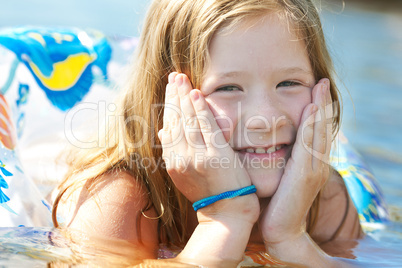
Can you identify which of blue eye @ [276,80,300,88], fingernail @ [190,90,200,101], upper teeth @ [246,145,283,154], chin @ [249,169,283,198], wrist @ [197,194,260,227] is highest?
blue eye @ [276,80,300,88]

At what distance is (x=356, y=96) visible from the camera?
22.6ft

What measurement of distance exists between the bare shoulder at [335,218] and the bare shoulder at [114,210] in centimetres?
89

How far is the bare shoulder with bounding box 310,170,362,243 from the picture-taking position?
9.39 ft

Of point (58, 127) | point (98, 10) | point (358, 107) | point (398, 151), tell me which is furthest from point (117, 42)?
point (98, 10)

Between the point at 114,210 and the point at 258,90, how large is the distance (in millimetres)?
775

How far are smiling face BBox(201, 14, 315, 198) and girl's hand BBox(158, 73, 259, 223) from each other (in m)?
0.06

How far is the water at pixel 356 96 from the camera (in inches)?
86.2

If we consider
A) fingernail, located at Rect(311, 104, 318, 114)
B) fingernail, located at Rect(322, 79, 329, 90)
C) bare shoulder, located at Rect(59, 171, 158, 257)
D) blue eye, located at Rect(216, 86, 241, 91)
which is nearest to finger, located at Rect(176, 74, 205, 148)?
blue eye, located at Rect(216, 86, 241, 91)

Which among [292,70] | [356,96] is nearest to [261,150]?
[292,70]

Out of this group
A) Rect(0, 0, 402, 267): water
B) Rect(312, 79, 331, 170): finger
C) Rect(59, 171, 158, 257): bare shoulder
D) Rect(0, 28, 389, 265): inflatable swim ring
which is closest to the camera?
Rect(0, 0, 402, 267): water

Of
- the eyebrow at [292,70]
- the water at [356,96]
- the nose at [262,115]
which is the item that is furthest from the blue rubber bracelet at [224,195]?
the eyebrow at [292,70]

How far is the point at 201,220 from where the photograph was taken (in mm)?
2289

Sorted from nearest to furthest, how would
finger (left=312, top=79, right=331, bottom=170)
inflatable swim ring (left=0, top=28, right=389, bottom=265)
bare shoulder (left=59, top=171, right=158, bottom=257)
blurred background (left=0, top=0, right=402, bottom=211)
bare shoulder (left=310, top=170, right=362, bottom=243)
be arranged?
bare shoulder (left=59, top=171, right=158, bottom=257)
finger (left=312, top=79, right=331, bottom=170)
bare shoulder (left=310, top=170, right=362, bottom=243)
inflatable swim ring (left=0, top=28, right=389, bottom=265)
blurred background (left=0, top=0, right=402, bottom=211)

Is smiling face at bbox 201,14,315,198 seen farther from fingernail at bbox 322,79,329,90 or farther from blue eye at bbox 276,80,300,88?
fingernail at bbox 322,79,329,90
